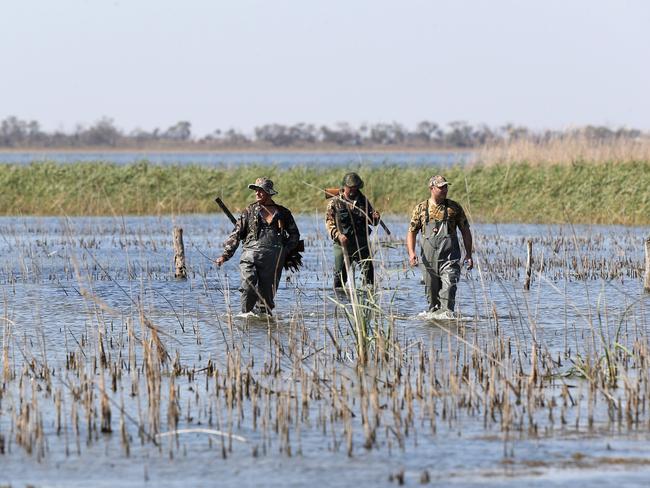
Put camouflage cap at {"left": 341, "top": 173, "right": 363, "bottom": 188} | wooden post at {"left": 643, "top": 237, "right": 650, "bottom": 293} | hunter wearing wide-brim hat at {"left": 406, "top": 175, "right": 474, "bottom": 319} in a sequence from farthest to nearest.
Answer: wooden post at {"left": 643, "top": 237, "right": 650, "bottom": 293} < camouflage cap at {"left": 341, "top": 173, "right": 363, "bottom": 188} < hunter wearing wide-brim hat at {"left": 406, "top": 175, "right": 474, "bottom": 319}

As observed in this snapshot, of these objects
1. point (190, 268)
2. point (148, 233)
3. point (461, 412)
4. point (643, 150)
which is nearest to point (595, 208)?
point (643, 150)

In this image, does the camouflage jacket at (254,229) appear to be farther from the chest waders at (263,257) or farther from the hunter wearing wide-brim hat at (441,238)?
the hunter wearing wide-brim hat at (441,238)

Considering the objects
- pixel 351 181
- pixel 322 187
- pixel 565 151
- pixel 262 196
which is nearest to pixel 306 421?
pixel 262 196

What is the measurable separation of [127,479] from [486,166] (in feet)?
92.1

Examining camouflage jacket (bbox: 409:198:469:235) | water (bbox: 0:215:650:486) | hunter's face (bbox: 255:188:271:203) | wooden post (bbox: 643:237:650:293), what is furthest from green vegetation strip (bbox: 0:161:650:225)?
hunter's face (bbox: 255:188:271:203)

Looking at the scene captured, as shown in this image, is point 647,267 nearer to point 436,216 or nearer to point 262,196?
point 436,216

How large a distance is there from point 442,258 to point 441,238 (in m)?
0.25

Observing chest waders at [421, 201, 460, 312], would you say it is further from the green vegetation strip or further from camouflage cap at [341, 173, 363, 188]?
the green vegetation strip

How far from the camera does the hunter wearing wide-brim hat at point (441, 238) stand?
12.9m

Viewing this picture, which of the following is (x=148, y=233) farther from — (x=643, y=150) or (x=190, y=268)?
(x=643, y=150)

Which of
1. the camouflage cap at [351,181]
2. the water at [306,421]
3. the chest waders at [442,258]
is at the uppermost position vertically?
the camouflage cap at [351,181]

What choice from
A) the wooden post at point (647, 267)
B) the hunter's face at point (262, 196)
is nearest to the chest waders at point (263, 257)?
the hunter's face at point (262, 196)

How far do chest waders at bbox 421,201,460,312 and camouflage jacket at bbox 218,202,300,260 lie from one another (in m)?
1.36

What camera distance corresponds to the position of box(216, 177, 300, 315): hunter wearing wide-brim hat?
43.7 feet
